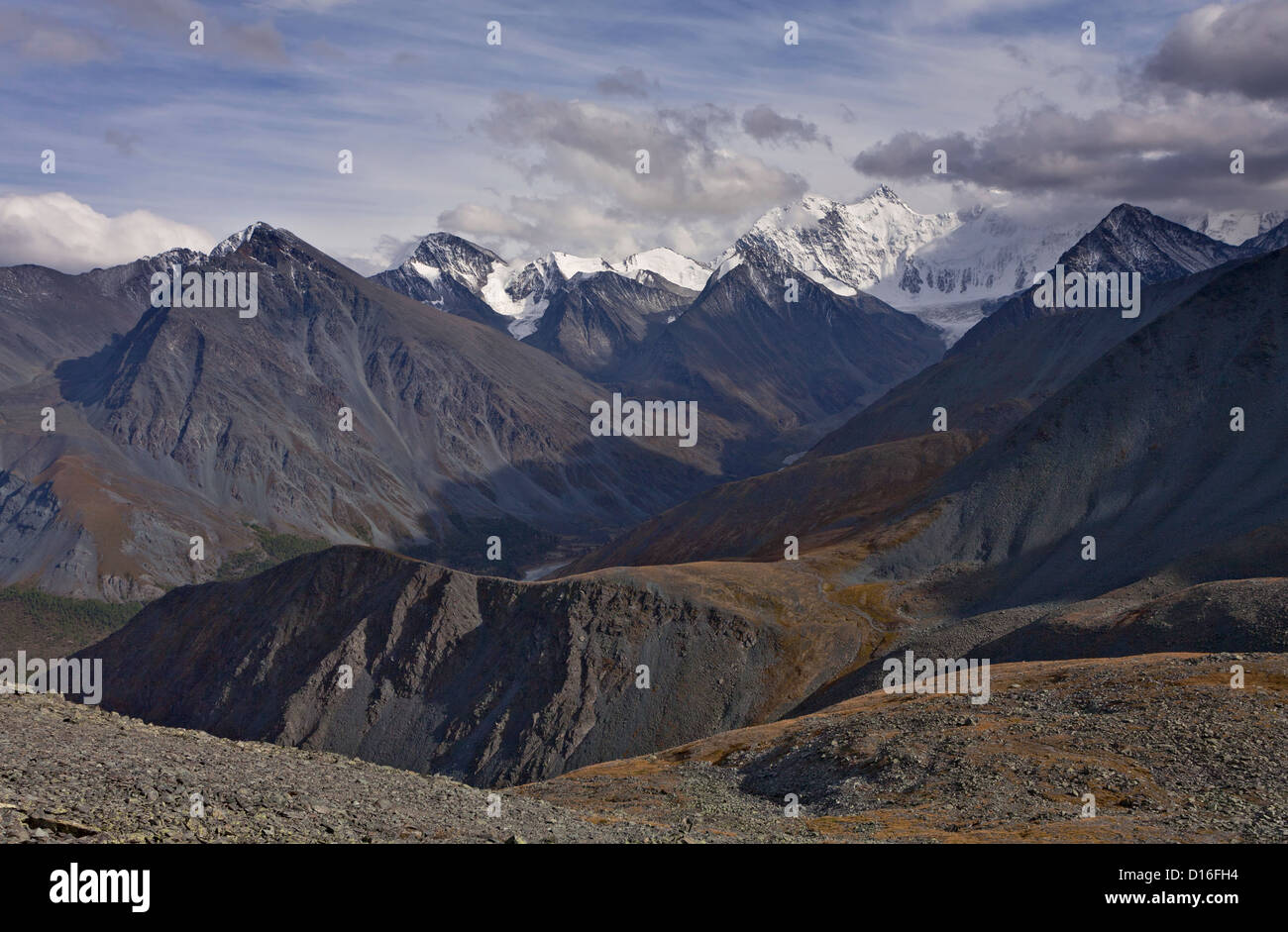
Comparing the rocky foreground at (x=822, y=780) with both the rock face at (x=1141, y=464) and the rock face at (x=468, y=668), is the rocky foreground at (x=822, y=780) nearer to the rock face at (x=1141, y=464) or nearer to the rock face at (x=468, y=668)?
the rock face at (x=468, y=668)

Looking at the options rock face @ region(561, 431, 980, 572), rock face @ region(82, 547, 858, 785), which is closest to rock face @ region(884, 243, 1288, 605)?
rock face @ region(561, 431, 980, 572)

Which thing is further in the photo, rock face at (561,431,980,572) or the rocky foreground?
rock face at (561,431,980,572)

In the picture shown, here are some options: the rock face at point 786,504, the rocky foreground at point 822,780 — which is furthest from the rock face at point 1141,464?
the rocky foreground at point 822,780

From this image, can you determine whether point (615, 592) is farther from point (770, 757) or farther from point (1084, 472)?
point (1084, 472)

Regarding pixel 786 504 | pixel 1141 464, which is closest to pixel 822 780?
pixel 1141 464

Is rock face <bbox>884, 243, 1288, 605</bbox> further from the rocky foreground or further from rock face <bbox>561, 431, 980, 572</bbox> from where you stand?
the rocky foreground

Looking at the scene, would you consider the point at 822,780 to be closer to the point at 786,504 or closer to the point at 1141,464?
the point at 1141,464

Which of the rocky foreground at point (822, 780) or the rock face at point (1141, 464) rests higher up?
the rock face at point (1141, 464)
